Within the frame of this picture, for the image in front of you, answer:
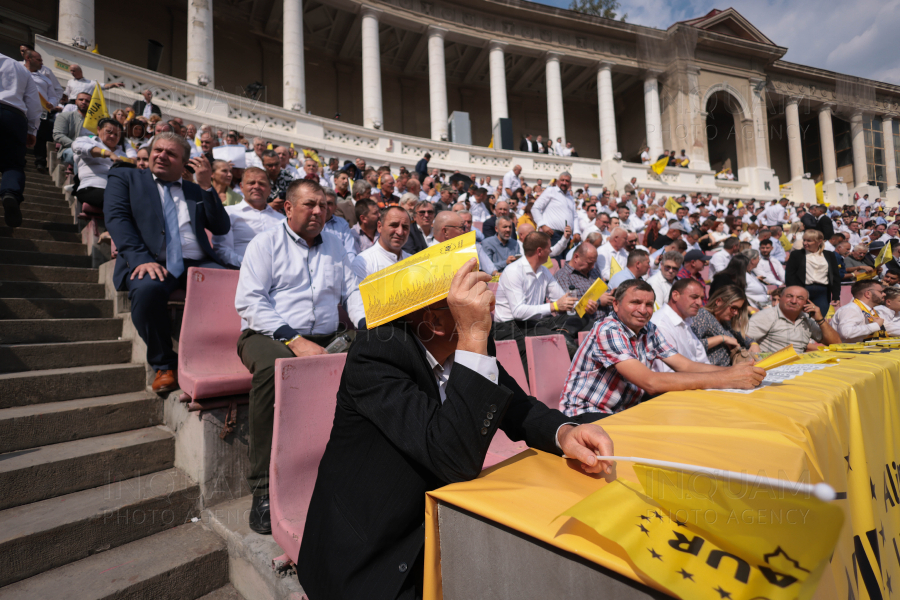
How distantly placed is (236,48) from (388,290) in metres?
24.6

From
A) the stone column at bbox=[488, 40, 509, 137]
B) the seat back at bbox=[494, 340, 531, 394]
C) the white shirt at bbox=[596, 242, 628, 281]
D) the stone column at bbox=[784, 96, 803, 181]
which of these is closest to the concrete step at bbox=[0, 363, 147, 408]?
the seat back at bbox=[494, 340, 531, 394]

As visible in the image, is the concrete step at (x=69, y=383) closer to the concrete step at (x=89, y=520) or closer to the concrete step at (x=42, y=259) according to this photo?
the concrete step at (x=89, y=520)

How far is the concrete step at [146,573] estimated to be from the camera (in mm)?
1737

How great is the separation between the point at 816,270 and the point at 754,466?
305 inches

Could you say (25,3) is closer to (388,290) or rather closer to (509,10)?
(509,10)

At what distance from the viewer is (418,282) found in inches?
45.9

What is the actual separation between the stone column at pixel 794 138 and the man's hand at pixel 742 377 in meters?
33.6

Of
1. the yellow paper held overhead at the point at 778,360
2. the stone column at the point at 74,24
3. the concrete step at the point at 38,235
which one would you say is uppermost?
the stone column at the point at 74,24

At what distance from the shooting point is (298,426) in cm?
194

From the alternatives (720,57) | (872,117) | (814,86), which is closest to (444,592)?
(720,57)

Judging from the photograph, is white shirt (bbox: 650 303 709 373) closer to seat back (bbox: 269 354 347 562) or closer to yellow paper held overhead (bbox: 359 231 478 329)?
seat back (bbox: 269 354 347 562)

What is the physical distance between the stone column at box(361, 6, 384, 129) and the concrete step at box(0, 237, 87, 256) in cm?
1384

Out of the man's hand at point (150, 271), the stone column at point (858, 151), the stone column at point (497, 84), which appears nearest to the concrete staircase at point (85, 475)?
the man's hand at point (150, 271)

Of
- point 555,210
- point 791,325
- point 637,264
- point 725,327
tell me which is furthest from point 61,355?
point 555,210
